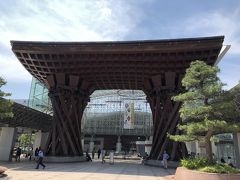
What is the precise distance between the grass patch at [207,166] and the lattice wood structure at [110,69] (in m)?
13.5

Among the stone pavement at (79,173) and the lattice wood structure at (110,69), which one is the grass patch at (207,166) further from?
the lattice wood structure at (110,69)

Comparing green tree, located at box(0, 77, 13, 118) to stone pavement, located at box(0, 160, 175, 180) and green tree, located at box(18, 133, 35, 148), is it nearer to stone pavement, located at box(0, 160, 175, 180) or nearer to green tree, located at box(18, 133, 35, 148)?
stone pavement, located at box(0, 160, 175, 180)

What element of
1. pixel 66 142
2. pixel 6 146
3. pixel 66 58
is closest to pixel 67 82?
pixel 66 58

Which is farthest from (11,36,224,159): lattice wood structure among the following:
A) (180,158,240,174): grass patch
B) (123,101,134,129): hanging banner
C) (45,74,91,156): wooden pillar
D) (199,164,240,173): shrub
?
(123,101,134,129): hanging banner

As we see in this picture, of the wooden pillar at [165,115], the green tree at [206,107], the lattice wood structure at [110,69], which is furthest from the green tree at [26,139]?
the green tree at [206,107]

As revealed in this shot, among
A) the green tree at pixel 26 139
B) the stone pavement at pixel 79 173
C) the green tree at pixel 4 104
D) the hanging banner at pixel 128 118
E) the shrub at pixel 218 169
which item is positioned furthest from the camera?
the green tree at pixel 26 139

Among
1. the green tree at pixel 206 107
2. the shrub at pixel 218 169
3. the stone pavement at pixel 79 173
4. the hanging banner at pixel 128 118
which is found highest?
the hanging banner at pixel 128 118

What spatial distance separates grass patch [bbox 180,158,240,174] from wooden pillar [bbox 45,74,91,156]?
19.6 m

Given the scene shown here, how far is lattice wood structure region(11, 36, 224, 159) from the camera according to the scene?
96.4ft

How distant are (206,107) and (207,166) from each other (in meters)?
3.43

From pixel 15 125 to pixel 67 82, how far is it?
8584 mm

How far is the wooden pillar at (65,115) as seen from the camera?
32344 mm

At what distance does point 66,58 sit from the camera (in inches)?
1255

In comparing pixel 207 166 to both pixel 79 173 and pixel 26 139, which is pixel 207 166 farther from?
pixel 26 139
